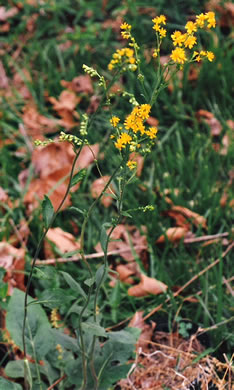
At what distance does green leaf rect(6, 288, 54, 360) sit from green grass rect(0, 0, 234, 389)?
0.11 m

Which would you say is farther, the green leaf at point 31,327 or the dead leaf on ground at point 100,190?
the dead leaf on ground at point 100,190

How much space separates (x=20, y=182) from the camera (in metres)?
2.48

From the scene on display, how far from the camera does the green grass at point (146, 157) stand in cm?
194

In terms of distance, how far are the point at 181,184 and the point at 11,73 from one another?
4.74ft

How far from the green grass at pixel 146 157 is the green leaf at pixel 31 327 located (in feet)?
0.38

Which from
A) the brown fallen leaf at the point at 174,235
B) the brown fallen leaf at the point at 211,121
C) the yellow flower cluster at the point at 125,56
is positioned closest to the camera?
the yellow flower cluster at the point at 125,56

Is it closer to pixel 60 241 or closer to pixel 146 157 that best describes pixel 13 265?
pixel 60 241

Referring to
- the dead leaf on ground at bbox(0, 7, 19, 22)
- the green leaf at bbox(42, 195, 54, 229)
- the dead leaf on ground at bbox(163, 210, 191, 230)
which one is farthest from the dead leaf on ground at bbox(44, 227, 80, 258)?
the dead leaf on ground at bbox(0, 7, 19, 22)

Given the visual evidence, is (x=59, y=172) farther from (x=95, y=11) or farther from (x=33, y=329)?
(x=95, y=11)

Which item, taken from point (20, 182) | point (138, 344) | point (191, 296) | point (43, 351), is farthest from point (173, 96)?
point (43, 351)

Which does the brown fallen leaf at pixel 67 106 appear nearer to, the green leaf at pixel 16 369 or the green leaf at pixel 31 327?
the green leaf at pixel 31 327

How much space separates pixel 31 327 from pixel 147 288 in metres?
0.50

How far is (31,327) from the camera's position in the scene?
5.50ft

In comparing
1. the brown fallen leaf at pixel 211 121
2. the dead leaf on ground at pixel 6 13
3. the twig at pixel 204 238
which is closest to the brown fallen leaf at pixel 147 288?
the twig at pixel 204 238
